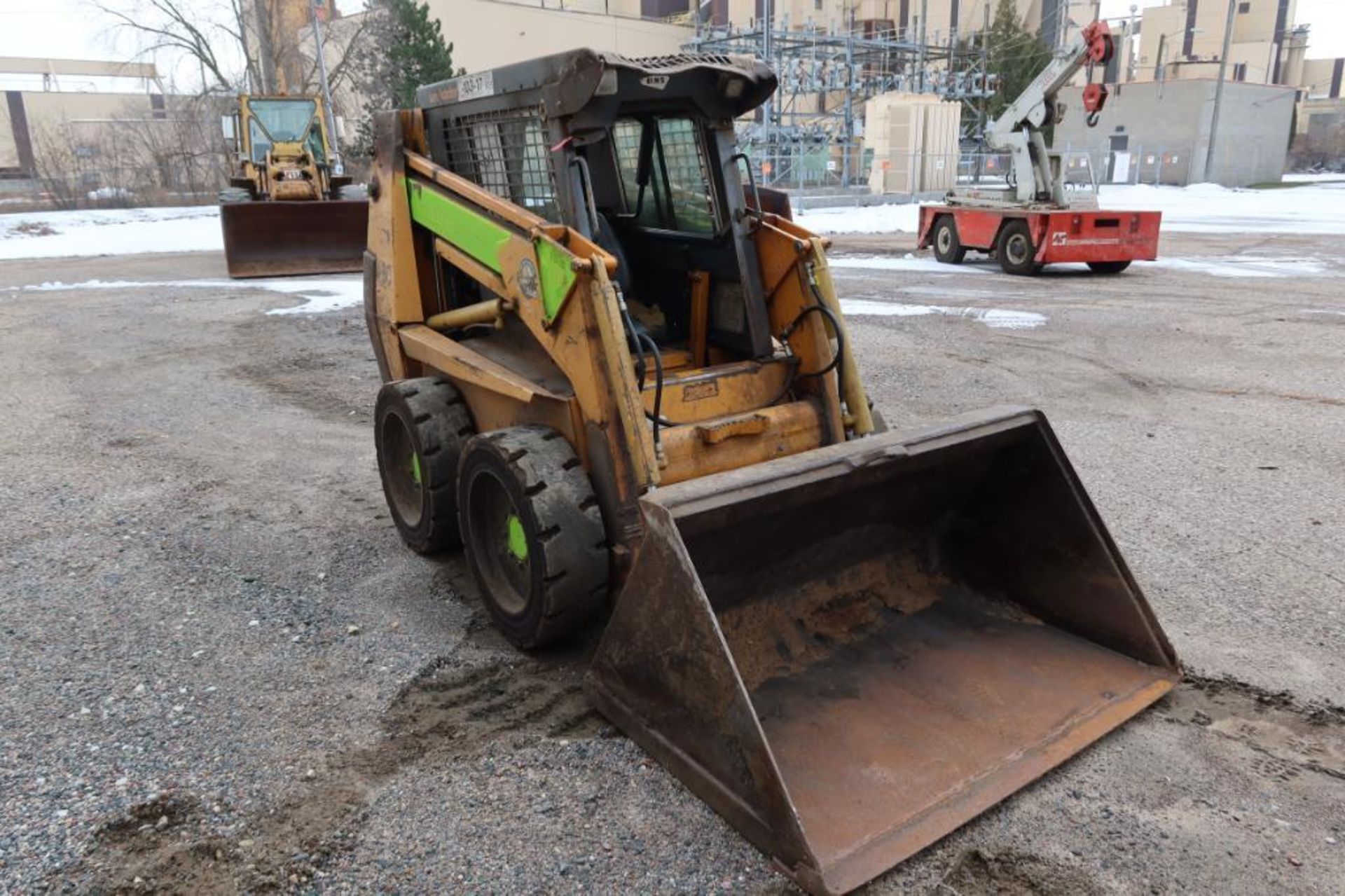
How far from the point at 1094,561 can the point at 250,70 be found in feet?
132

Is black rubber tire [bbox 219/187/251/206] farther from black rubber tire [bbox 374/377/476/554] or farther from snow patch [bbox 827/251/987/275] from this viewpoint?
black rubber tire [bbox 374/377/476/554]

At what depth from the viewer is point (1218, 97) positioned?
38250 mm

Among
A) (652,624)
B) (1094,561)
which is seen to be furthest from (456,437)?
(1094,561)

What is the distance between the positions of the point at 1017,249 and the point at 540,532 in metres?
13.4

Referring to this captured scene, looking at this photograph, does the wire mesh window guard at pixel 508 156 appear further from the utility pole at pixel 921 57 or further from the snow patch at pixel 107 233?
the utility pole at pixel 921 57

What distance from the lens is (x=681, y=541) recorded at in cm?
286

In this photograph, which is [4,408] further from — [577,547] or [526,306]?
[577,547]

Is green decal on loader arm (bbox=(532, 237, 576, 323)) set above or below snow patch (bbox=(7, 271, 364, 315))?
above

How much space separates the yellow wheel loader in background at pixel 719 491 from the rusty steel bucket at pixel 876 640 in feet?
0.03

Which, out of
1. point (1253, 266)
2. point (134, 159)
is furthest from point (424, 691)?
point (134, 159)

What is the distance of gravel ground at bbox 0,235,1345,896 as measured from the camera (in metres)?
2.73

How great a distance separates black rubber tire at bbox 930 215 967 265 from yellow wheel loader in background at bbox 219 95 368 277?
9.70 meters

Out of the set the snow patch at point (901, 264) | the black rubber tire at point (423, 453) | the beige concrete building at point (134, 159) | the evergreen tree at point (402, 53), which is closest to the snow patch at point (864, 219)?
the snow patch at point (901, 264)

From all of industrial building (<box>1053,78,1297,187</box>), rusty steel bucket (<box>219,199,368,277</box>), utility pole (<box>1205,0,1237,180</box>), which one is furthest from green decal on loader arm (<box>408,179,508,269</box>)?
industrial building (<box>1053,78,1297,187</box>)
